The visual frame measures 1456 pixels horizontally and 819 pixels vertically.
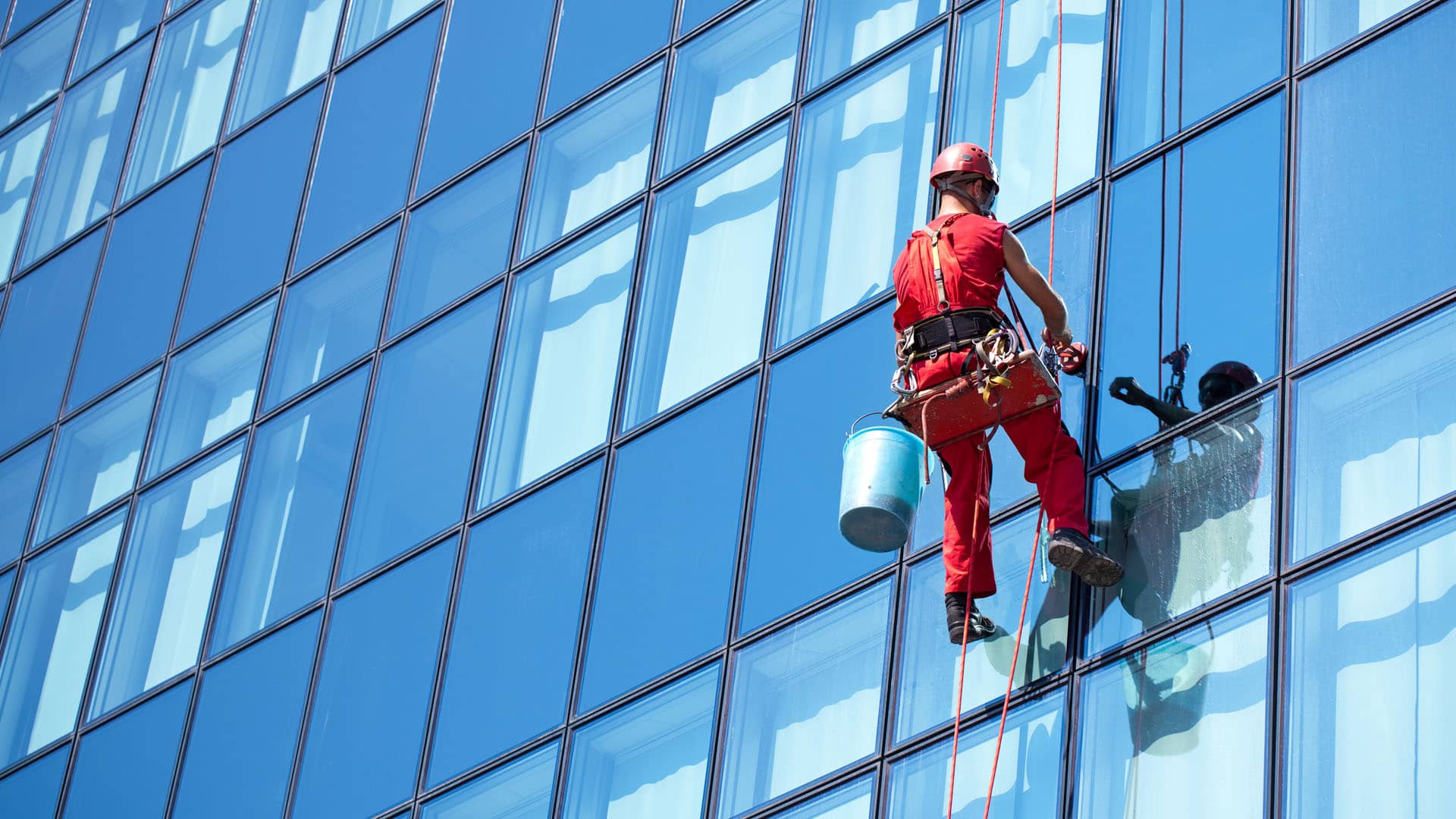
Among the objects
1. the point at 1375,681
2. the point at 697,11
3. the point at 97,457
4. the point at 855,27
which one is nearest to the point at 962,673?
the point at 1375,681

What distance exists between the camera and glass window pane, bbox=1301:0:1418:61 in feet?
45.5

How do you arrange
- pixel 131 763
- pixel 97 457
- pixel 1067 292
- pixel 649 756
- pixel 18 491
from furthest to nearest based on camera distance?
1. pixel 18 491
2. pixel 97 457
3. pixel 131 763
4. pixel 649 756
5. pixel 1067 292

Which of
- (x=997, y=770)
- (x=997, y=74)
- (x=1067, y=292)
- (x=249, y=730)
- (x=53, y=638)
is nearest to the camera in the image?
(x=997, y=770)

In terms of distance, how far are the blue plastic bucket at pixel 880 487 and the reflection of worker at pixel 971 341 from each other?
390 mm

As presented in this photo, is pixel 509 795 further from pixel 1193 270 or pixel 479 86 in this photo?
pixel 479 86

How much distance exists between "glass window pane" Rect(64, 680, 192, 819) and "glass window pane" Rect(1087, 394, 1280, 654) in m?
8.60

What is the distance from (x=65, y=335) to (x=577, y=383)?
315 inches

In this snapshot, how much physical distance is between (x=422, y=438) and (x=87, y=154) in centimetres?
856

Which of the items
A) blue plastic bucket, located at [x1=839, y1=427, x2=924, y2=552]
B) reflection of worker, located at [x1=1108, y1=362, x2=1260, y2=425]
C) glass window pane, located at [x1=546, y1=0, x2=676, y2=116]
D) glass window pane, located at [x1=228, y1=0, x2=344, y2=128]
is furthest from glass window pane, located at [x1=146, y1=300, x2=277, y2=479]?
reflection of worker, located at [x1=1108, y1=362, x2=1260, y2=425]

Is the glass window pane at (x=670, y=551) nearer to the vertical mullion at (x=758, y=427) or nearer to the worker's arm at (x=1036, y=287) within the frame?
the vertical mullion at (x=758, y=427)

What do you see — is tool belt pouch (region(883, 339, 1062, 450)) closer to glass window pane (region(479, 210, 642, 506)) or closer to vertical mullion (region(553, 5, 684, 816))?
vertical mullion (region(553, 5, 684, 816))

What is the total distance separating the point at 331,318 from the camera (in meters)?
20.4

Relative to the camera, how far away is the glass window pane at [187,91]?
23922 mm

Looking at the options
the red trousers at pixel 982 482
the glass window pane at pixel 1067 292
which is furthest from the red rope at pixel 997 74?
the red trousers at pixel 982 482
